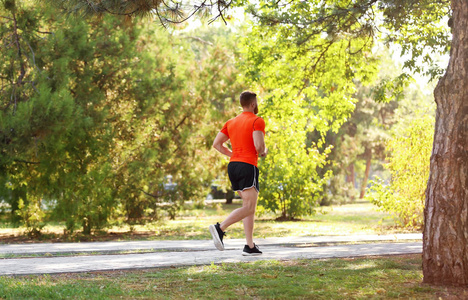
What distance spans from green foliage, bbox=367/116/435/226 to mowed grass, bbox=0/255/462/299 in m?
8.09

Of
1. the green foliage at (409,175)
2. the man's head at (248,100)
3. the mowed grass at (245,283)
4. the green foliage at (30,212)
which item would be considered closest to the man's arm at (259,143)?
the man's head at (248,100)

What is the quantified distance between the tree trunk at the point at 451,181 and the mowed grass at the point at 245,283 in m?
0.25

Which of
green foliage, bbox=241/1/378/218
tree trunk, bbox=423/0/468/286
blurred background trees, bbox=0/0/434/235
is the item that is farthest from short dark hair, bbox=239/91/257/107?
green foliage, bbox=241/1/378/218

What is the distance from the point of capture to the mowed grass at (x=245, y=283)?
5.23 metres

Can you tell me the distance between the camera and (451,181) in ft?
18.6

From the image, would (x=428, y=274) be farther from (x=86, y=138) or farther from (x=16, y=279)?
(x=86, y=138)

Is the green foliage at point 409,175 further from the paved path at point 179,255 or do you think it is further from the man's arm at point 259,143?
the man's arm at point 259,143

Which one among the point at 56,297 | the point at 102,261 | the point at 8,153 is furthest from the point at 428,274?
the point at 8,153

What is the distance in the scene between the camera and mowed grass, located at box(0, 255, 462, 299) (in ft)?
17.2

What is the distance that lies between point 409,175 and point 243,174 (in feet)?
28.8

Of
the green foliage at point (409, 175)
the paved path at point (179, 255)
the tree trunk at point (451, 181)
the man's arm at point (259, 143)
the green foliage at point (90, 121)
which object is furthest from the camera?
the green foliage at point (409, 175)

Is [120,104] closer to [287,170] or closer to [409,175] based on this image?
[287,170]

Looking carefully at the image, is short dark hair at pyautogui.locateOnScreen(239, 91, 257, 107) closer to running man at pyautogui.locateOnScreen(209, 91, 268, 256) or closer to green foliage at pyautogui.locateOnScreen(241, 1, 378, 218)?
running man at pyautogui.locateOnScreen(209, 91, 268, 256)

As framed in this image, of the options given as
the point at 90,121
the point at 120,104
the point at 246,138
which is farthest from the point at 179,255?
the point at 120,104
